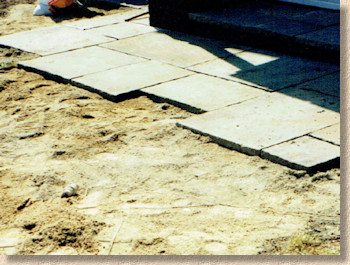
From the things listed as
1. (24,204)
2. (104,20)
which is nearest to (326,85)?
(24,204)

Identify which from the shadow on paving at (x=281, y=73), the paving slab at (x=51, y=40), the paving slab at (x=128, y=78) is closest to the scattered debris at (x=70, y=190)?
the paving slab at (x=128, y=78)

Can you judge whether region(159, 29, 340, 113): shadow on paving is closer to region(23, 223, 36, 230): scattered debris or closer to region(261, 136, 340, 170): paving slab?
region(261, 136, 340, 170): paving slab

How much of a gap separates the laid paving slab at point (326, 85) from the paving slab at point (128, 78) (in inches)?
48.3

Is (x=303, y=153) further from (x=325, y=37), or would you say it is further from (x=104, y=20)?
(x=104, y=20)

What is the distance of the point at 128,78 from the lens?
19.9ft

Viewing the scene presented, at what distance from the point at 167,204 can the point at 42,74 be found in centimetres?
316

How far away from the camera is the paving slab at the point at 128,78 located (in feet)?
19.0

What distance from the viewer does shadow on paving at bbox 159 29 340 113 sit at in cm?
527

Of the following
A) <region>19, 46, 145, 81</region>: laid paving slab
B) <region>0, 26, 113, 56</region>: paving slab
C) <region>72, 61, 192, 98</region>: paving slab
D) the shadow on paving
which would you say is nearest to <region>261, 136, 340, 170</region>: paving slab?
the shadow on paving

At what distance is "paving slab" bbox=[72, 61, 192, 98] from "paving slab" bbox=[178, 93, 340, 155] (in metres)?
1.03

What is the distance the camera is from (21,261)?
327 centimetres

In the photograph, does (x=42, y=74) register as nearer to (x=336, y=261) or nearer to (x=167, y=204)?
(x=167, y=204)

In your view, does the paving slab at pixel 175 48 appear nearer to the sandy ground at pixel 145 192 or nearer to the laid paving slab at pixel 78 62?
the laid paving slab at pixel 78 62

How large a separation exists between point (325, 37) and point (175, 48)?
5.60ft
